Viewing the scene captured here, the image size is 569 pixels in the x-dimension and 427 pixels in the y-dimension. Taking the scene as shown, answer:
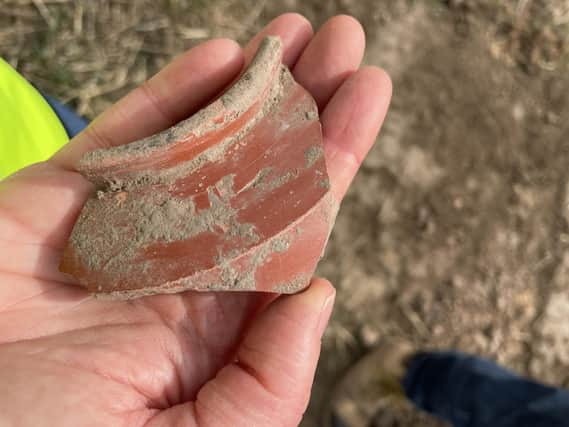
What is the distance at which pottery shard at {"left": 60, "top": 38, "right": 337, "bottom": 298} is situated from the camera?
4.69ft

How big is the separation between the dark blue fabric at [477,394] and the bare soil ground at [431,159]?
2.7 inches

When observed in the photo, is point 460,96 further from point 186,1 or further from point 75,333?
point 75,333

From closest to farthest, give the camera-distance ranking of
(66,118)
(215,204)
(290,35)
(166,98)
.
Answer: (215,204)
(166,98)
(290,35)
(66,118)

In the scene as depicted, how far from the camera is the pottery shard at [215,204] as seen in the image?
143cm

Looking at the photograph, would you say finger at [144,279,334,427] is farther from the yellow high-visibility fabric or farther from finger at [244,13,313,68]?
the yellow high-visibility fabric

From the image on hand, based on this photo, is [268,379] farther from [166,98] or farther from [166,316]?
[166,98]

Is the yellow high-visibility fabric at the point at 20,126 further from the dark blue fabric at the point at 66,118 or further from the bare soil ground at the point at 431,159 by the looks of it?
the bare soil ground at the point at 431,159

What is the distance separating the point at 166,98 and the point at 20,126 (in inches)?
21.0

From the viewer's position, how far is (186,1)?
267 cm

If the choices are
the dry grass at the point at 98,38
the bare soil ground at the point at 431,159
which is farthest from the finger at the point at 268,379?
the dry grass at the point at 98,38

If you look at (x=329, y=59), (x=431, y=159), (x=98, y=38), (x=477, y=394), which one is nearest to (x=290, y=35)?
(x=329, y=59)

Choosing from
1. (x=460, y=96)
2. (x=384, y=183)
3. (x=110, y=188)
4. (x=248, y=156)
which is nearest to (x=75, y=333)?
(x=110, y=188)

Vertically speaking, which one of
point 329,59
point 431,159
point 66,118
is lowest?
point 431,159

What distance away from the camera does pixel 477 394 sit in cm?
250
